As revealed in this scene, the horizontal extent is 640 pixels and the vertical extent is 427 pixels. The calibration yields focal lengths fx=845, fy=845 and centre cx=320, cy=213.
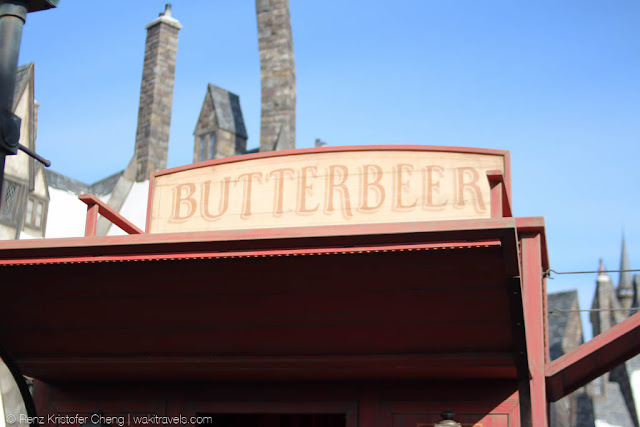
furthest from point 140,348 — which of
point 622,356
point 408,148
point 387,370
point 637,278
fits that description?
point 637,278

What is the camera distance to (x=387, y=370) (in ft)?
28.0

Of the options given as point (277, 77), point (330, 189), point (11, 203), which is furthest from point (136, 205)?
point (330, 189)

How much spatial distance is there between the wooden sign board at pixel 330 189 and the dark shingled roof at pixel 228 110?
1713 cm

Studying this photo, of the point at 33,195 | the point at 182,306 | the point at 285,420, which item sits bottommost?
the point at 285,420

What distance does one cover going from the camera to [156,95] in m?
26.8

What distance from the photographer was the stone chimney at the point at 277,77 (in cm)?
2369

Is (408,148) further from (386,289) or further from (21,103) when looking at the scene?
(21,103)

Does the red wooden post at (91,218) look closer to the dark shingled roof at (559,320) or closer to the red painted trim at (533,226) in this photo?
the red painted trim at (533,226)

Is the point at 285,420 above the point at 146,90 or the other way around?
the other way around

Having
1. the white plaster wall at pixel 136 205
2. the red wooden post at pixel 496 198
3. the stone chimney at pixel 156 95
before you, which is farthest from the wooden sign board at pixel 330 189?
the stone chimney at pixel 156 95

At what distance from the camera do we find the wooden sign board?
9.76 meters

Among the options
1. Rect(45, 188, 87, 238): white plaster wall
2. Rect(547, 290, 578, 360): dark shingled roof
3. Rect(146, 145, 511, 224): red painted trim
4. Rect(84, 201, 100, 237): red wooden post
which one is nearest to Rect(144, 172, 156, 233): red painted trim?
Rect(146, 145, 511, 224): red painted trim

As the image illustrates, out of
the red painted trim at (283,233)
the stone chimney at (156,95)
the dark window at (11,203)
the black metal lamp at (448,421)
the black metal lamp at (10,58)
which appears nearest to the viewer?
the black metal lamp at (10,58)

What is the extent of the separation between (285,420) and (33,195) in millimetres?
14808
